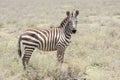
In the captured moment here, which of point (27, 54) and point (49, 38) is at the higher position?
point (49, 38)

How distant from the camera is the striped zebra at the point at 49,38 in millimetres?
7293

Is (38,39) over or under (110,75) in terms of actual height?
over

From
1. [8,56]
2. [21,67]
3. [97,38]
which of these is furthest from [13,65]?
[97,38]

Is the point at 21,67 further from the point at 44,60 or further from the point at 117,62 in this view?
the point at 117,62

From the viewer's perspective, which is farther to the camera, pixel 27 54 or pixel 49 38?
pixel 49 38

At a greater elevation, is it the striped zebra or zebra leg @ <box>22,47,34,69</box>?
the striped zebra

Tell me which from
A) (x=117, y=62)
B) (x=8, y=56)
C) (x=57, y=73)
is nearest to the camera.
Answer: (x=57, y=73)

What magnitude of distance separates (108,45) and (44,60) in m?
4.21

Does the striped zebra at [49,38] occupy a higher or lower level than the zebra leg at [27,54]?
higher

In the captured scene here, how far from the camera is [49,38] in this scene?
24.8ft

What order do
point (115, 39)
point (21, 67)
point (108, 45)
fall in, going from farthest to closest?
point (115, 39)
point (108, 45)
point (21, 67)

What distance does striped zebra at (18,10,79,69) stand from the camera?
Result: 7293 millimetres

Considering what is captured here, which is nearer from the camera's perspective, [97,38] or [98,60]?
[98,60]

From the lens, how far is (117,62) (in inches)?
332
